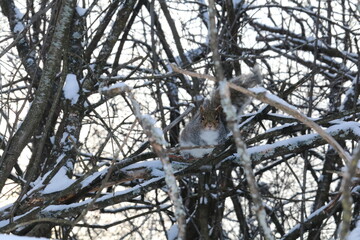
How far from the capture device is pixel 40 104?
2.50 meters

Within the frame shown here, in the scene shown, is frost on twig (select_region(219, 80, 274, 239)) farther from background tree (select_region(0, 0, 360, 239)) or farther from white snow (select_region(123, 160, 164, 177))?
white snow (select_region(123, 160, 164, 177))

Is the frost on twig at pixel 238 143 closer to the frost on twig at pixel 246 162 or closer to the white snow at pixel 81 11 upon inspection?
the frost on twig at pixel 246 162

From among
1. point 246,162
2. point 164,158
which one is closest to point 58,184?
point 164,158

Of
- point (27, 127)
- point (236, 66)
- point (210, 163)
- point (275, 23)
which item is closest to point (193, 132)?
point (236, 66)

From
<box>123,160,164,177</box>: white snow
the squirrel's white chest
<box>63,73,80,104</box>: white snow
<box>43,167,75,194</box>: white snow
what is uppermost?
<box>63,73,80,104</box>: white snow

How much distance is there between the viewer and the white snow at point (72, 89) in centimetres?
320

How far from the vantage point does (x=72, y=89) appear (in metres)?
3.23

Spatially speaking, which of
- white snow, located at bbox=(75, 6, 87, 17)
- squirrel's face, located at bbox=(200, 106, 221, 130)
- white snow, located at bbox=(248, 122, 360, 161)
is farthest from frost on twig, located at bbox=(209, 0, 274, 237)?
squirrel's face, located at bbox=(200, 106, 221, 130)

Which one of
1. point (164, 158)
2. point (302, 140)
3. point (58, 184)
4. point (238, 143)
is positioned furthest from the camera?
point (58, 184)

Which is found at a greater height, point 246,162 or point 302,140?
point 302,140

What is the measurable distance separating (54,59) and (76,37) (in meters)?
0.97

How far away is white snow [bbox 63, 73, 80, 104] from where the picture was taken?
3203mm

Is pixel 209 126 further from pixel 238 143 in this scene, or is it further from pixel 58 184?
pixel 238 143

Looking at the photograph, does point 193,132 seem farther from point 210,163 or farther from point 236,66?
point 210,163
